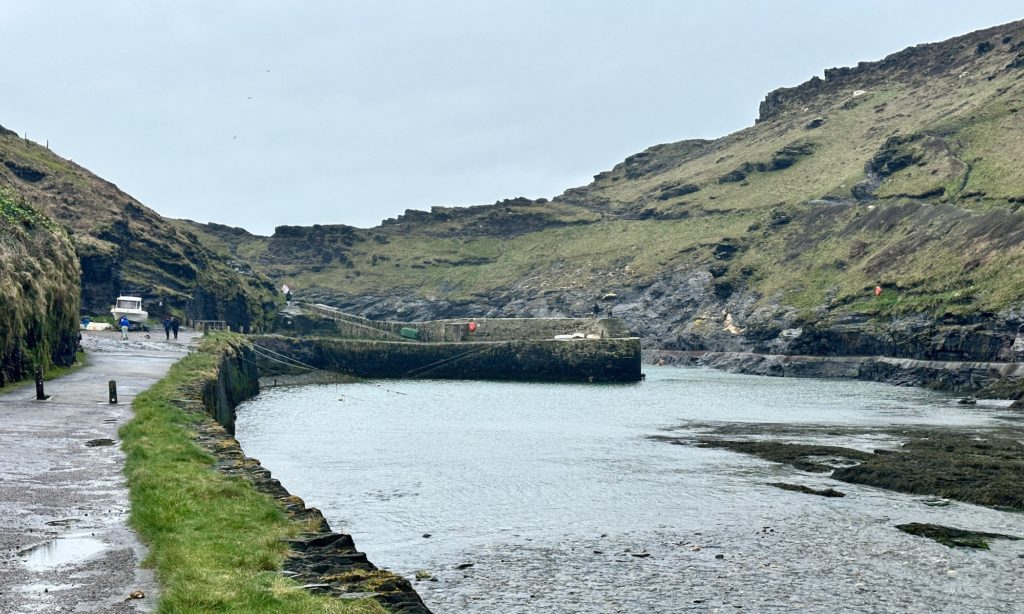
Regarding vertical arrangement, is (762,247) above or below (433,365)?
above

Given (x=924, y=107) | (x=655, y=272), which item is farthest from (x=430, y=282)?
(x=924, y=107)

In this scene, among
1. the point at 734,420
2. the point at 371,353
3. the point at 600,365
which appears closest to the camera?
the point at 734,420

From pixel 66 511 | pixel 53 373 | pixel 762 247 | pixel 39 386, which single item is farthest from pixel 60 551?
pixel 762 247

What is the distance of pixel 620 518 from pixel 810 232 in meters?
109

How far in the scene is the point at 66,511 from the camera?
1362 cm

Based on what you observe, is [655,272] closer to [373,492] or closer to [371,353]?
[371,353]

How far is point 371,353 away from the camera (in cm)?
8031

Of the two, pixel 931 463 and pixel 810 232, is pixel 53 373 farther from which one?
pixel 810 232

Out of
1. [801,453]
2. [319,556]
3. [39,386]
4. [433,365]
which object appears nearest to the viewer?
[319,556]

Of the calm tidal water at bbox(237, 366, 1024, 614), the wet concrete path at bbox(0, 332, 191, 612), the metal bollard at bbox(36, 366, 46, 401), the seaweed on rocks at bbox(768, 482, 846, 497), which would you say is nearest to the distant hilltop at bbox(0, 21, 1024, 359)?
the calm tidal water at bbox(237, 366, 1024, 614)

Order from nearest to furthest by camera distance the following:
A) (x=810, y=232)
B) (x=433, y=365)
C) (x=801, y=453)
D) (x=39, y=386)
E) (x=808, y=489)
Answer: (x=808, y=489) → (x=39, y=386) → (x=801, y=453) → (x=433, y=365) → (x=810, y=232)

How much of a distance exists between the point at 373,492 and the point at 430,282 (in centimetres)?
14925

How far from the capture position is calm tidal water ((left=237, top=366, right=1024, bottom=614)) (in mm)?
16234

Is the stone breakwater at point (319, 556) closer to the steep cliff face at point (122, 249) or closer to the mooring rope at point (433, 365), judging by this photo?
the mooring rope at point (433, 365)
